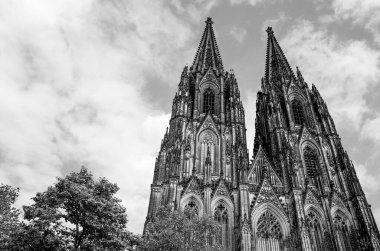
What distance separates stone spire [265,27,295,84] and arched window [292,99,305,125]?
3.88 m

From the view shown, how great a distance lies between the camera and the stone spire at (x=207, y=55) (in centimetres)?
3981

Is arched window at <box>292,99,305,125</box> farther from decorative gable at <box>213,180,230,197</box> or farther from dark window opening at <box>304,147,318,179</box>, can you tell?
decorative gable at <box>213,180,230,197</box>

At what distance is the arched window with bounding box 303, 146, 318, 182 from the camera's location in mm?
30578

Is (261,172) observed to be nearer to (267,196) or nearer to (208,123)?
(267,196)

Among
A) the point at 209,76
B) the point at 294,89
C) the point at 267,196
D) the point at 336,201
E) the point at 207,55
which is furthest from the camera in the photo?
the point at 207,55

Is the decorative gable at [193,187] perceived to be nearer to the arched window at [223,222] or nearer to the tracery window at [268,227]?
the arched window at [223,222]

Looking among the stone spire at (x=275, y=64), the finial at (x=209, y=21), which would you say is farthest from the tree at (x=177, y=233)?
the finial at (x=209, y=21)

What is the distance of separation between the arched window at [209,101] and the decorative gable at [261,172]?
7.51 meters

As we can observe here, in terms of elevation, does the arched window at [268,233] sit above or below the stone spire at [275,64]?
below

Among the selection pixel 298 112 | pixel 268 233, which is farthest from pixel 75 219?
pixel 298 112

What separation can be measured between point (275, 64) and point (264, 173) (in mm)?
21563

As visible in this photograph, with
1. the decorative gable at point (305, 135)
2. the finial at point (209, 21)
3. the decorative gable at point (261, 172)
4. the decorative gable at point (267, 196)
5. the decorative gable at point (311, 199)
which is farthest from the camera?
the finial at point (209, 21)

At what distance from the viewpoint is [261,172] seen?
2920cm

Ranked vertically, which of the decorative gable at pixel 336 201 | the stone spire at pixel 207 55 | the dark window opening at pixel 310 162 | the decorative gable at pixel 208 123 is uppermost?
the stone spire at pixel 207 55
